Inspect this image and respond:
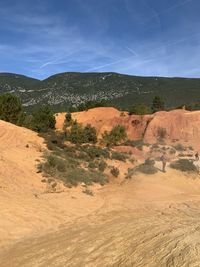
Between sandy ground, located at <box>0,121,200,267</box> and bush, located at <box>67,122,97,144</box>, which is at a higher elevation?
bush, located at <box>67,122,97,144</box>

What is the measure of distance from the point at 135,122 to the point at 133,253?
49.6 meters

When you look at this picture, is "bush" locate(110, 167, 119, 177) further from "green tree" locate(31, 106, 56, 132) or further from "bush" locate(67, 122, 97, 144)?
"green tree" locate(31, 106, 56, 132)

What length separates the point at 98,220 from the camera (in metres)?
13.0

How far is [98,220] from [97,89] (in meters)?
118

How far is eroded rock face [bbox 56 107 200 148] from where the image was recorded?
48.8 m

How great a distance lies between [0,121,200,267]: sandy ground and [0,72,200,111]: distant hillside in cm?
7810


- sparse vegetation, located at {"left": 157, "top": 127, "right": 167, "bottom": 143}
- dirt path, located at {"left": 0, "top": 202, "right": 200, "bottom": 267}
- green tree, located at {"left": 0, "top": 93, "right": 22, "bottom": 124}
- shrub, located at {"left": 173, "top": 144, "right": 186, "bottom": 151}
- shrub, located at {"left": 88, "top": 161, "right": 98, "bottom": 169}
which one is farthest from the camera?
sparse vegetation, located at {"left": 157, "top": 127, "right": 167, "bottom": 143}

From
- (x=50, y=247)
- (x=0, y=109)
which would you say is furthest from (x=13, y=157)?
(x=0, y=109)

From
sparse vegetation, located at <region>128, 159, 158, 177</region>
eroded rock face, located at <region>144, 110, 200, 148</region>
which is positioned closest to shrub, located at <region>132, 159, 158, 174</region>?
sparse vegetation, located at <region>128, 159, 158, 177</region>

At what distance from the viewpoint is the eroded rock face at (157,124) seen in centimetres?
4881

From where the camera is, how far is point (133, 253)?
299 inches

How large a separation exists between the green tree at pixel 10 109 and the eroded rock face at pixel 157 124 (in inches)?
564

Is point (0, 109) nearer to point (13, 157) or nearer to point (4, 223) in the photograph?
point (13, 157)

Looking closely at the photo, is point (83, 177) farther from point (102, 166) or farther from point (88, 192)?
point (102, 166)
